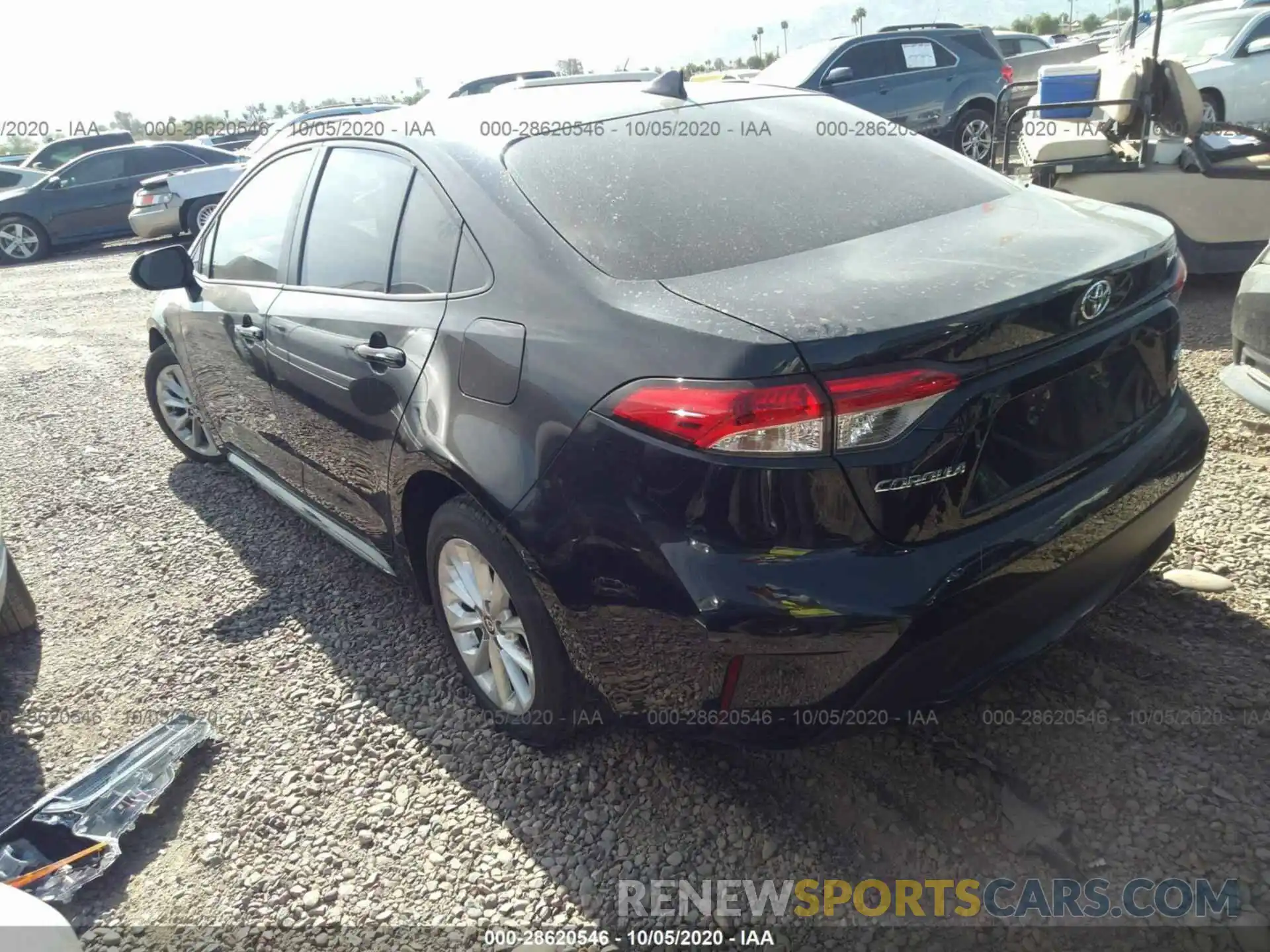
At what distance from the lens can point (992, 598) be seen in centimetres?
190

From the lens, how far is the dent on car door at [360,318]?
2484mm

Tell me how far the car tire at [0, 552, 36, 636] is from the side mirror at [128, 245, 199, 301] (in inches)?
47.2

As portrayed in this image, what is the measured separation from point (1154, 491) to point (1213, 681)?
635 millimetres

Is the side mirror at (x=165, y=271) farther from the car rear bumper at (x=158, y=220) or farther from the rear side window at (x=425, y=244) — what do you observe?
the car rear bumper at (x=158, y=220)

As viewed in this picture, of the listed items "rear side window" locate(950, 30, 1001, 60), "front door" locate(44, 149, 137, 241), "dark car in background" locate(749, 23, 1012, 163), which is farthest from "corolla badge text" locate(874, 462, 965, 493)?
"front door" locate(44, 149, 137, 241)

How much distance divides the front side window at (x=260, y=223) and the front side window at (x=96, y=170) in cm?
1316

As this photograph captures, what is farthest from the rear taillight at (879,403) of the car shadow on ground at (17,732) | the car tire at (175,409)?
the car tire at (175,409)

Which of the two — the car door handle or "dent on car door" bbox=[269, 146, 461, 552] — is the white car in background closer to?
"dent on car door" bbox=[269, 146, 461, 552]

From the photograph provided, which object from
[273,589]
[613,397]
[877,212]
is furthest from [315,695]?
[877,212]

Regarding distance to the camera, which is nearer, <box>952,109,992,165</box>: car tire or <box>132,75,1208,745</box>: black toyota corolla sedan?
<box>132,75,1208,745</box>: black toyota corolla sedan

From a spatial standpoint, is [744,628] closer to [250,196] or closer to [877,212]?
[877,212]

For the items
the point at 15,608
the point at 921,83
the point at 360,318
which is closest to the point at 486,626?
the point at 360,318

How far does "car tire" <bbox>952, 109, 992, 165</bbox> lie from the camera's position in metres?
11.8

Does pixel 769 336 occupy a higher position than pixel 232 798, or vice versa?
pixel 769 336
